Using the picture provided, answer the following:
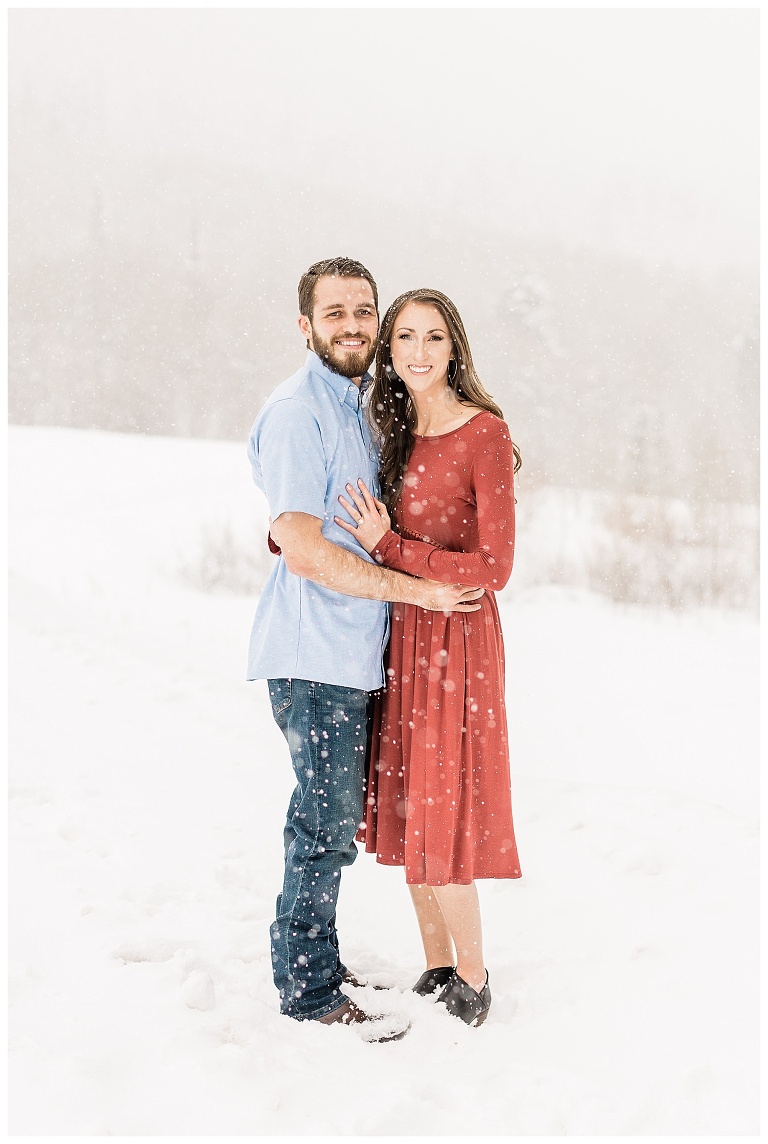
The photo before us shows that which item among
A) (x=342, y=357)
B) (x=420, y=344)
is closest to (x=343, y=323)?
(x=342, y=357)

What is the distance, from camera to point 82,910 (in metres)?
3.05

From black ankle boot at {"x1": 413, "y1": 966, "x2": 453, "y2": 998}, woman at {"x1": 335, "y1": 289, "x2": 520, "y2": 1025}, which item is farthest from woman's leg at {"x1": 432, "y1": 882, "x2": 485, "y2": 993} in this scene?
black ankle boot at {"x1": 413, "y1": 966, "x2": 453, "y2": 998}

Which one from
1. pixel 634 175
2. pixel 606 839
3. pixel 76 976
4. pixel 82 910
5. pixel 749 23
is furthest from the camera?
pixel 634 175

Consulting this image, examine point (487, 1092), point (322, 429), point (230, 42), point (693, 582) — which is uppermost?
point (230, 42)

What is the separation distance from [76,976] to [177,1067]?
0.60 meters

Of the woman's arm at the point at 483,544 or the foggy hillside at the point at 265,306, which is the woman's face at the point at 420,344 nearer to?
the woman's arm at the point at 483,544

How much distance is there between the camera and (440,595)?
2.38 meters

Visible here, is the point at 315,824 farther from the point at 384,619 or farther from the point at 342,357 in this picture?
the point at 342,357

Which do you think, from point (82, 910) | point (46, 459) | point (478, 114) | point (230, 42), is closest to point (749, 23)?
point (478, 114)

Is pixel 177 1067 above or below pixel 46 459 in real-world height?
below

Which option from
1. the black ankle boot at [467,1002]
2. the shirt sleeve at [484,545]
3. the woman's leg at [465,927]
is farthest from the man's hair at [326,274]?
the black ankle boot at [467,1002]

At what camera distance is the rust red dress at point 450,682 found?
2383 millimetres

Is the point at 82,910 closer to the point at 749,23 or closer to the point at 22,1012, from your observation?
the point at 22,1012

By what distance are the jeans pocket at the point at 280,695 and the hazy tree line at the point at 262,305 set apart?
37.9ft
